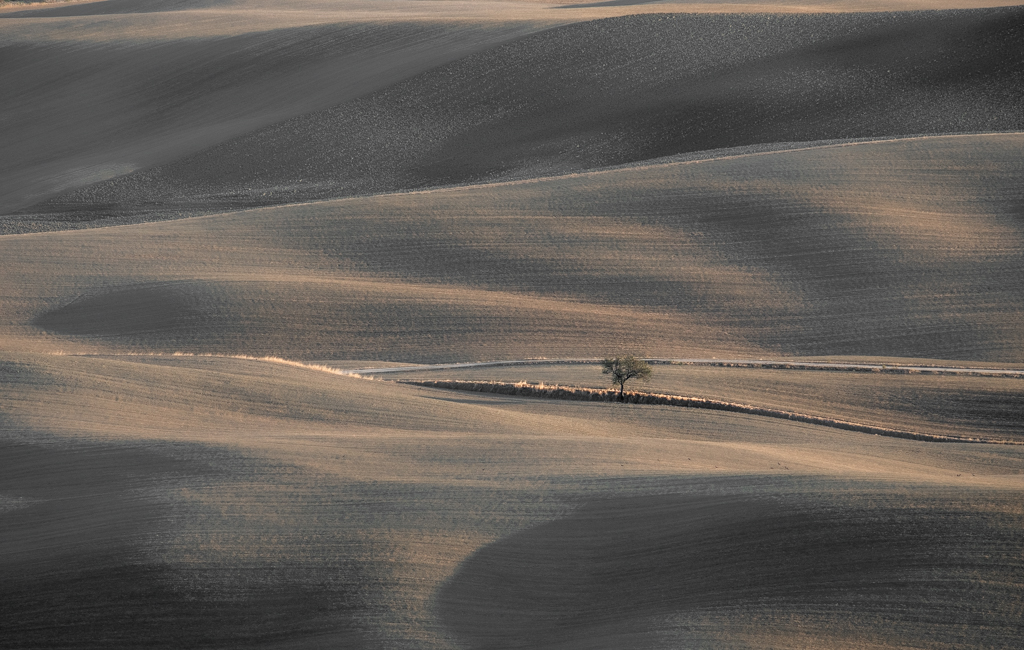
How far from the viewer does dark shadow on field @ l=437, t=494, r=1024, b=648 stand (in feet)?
36.8

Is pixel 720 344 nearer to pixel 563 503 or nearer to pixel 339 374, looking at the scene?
pixel 339 374

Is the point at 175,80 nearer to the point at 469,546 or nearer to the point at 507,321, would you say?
the point at 507,321

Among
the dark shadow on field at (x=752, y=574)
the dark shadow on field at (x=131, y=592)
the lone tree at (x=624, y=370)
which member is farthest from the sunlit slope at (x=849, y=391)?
the dark shadow on field at (x=131, y=592)

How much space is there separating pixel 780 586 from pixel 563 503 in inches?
129

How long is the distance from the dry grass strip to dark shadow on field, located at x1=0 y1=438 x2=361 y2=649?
9820 mm

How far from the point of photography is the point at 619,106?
5091 centimetres

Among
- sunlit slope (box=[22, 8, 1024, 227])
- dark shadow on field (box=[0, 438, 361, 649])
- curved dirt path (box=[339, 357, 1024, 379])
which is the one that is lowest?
dark shadow on field (box=[0, 438, 361, 649])

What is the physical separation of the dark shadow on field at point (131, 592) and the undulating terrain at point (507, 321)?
4 cm

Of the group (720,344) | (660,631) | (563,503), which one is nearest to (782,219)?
(720,344)

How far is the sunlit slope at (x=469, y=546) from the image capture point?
37.7 feet

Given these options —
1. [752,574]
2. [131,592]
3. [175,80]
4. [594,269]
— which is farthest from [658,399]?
[175,80]

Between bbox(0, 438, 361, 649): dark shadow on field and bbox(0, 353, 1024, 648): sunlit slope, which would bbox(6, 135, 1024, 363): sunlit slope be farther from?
bbox(0, 438, 361, 649): dark shadow on field

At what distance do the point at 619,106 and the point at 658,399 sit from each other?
1249 inches

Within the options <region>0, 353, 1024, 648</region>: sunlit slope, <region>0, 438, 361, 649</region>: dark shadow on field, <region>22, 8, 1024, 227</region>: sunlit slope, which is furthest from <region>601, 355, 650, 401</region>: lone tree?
<region>22, 8, 1024, 227</region>: sunlit slope
